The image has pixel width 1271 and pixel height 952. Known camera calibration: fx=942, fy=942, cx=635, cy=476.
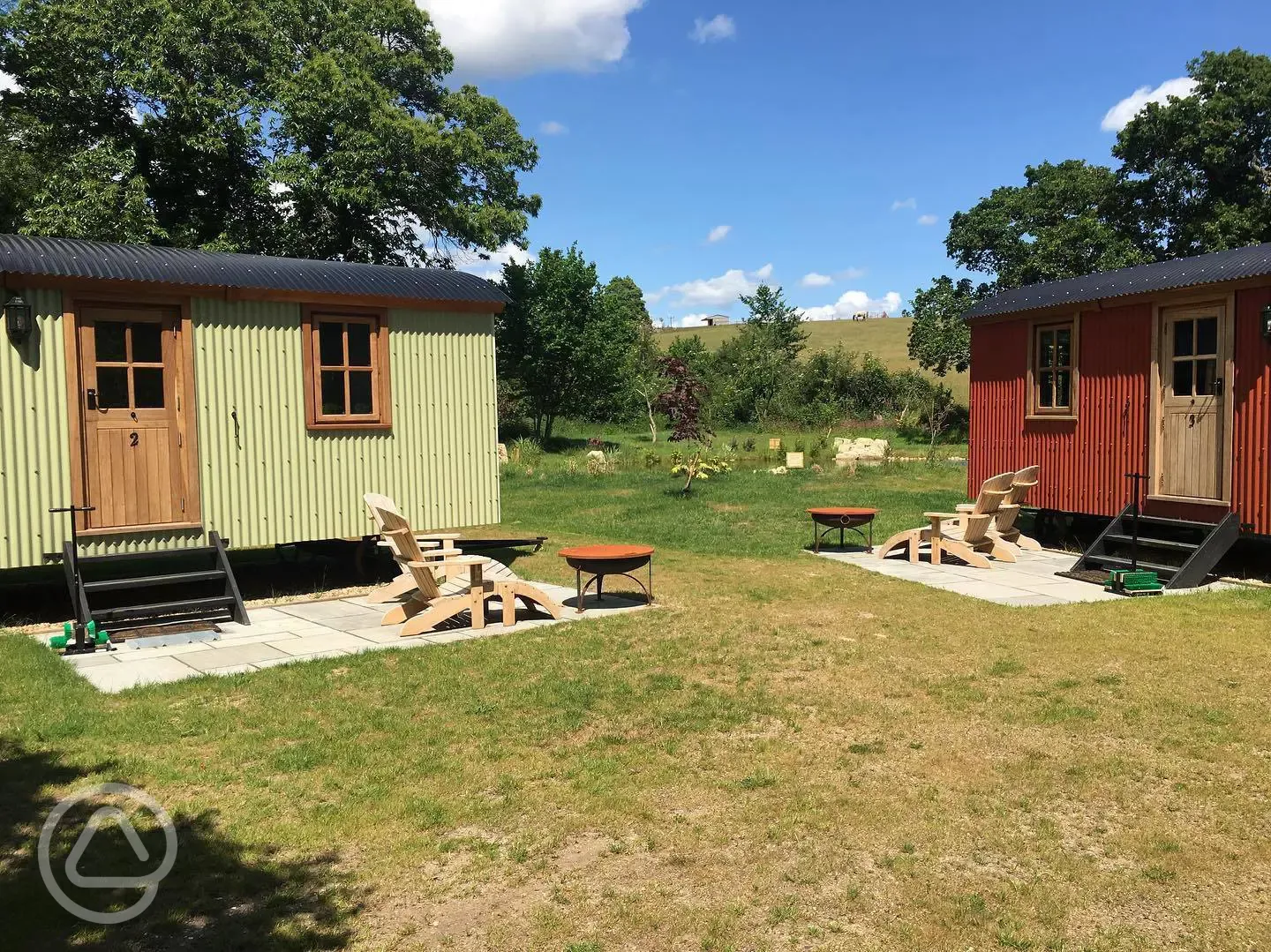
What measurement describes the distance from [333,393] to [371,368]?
1.49ft

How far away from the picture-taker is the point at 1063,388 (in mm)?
11391

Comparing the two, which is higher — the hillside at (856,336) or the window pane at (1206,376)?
the hillside at (856,336)

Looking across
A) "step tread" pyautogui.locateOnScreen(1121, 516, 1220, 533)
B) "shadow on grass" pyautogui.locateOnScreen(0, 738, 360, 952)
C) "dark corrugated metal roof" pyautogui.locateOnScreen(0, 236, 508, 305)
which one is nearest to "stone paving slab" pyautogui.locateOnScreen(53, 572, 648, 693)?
"shadow on grass" pyautogui.locateOnScreen(0, 738, 360, 952)

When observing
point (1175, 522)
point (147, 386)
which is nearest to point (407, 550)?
point (147, 386)

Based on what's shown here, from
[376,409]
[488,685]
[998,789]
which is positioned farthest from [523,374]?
[998,789]

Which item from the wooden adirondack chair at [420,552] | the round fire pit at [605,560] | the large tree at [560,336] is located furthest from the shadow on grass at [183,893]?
the large tree at [560,336]

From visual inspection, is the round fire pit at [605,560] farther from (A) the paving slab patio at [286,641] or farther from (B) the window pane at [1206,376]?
(B) the window pane at [1206,376]

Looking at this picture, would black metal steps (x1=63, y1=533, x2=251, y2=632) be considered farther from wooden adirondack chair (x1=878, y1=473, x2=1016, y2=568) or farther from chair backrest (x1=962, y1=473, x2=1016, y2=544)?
chair backrest (x1=962, y1=473, x2=1016, y2=544)

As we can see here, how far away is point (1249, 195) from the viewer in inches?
1073

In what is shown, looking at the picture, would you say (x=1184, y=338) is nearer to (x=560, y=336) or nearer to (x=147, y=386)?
(x=147, y=386)

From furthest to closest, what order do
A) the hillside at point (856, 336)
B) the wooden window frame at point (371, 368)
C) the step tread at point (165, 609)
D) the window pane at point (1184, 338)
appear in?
the hillside at point (856, 336), the window pane at point (1184, 338), the wooden window frame at point (371, 368), the step tread at point (165, 609)

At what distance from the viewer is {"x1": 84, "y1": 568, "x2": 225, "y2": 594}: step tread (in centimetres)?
743

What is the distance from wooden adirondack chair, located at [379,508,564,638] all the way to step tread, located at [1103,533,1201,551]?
6.01 metres

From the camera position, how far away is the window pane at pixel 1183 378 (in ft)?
31.9
